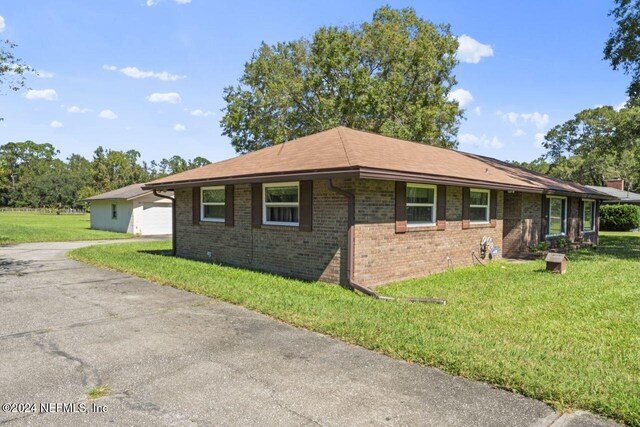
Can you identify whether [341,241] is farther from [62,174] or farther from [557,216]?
[62,174]

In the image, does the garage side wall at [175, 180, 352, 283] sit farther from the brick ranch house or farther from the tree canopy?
the tree canopy

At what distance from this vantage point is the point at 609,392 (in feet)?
12.5

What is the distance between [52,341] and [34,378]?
1.29 m

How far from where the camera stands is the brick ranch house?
28.7 ft

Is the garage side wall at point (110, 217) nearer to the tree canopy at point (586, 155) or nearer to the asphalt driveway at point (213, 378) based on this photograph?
the asphalt driveway at point (213, 378)

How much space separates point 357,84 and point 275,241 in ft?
68.0

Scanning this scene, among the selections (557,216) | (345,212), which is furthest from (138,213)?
(557,216)

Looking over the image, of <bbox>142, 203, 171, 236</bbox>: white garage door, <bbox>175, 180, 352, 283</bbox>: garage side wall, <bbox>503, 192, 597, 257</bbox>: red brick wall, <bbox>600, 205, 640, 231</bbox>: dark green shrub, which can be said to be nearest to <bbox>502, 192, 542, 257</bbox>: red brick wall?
<bbox>503, 192, 597, 257</bbox>: red brick wall

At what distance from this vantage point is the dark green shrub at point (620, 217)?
1225 inches

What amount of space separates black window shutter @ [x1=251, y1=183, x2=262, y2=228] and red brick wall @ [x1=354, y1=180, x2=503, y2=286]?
323 centimetres

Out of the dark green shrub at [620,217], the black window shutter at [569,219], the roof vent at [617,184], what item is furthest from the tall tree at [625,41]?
the roof vent at [617,184]

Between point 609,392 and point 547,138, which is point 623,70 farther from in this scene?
point 547,138

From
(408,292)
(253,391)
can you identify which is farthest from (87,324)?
(408,292)

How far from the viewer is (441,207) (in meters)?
10.7
